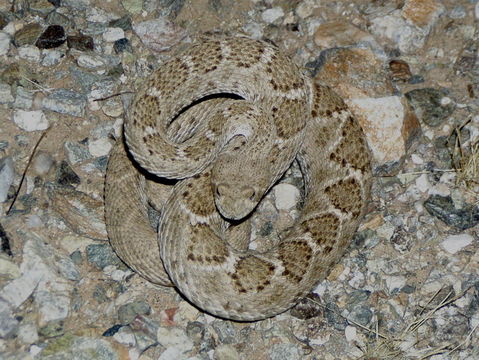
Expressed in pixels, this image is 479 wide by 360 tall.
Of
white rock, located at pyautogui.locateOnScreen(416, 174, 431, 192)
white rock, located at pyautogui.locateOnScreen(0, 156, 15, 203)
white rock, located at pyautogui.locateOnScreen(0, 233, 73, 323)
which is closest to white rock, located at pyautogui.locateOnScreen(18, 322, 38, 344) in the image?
white rock, located at pyautogui.locateOnScreen(0, 233, 73, 323)

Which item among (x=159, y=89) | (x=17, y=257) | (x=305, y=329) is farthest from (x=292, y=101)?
(x=17, y=257)

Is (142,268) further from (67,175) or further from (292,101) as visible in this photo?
(292,101)

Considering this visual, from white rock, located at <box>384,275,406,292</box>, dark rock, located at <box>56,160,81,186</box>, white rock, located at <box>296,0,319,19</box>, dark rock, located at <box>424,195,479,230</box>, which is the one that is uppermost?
white rock, located at <box>296,0,319,19</box>

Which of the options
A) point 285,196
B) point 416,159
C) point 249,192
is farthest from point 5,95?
point 416,159

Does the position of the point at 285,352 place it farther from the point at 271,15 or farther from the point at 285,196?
the point at 271,15

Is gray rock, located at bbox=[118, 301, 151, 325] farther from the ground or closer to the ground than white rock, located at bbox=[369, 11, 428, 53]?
closer to the ground

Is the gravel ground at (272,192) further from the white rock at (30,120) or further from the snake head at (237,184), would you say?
the snake head at (237,184)

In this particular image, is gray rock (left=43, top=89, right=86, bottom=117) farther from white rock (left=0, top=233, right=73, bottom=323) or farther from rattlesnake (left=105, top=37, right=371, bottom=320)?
white rock (left=0, top=233, right=73, bottom=323)
